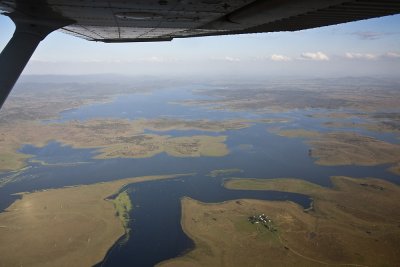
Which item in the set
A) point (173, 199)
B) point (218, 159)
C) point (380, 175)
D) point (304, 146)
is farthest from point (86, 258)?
point (304, 146)

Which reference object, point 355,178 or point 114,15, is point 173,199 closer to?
point 355,178

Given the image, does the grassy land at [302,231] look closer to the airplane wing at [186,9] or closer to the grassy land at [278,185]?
the grassy land at [278,185]

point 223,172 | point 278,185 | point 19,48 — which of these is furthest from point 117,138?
point 19,48

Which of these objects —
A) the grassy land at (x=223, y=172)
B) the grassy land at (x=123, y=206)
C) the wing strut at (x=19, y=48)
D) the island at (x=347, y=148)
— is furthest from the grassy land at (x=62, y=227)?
the island at (x=347, y=148)

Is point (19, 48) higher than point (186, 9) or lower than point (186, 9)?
lower

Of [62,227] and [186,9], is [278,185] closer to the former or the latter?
[62,227]
